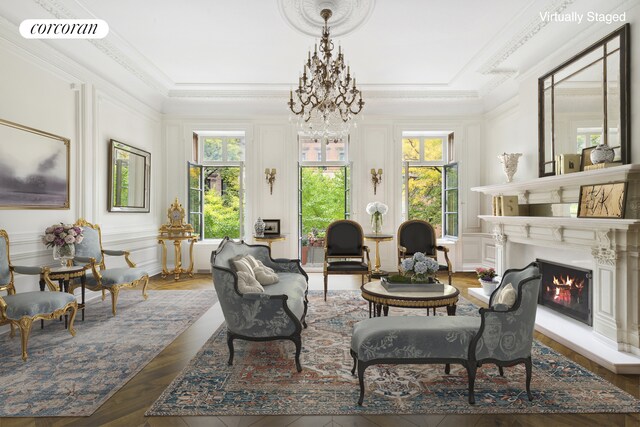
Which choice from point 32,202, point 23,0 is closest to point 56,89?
point 23,0

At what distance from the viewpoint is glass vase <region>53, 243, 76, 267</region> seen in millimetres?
4098

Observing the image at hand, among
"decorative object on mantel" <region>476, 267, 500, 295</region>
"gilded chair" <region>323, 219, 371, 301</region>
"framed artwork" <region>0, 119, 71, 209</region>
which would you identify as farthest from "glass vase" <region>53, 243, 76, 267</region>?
"decorative object on mantel" <region>476, 267, 500, 295</region>

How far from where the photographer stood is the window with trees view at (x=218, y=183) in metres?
7.71

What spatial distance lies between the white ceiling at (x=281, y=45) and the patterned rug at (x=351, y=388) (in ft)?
11.8

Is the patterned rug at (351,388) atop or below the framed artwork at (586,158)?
below

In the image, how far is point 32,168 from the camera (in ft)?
13.6

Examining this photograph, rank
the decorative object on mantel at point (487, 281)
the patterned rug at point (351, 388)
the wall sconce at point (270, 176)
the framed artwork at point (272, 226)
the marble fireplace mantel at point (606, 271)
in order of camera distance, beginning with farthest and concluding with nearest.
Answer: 1. the wall sconce at point (270, 176)
2. the framed artwork at point (272, 226)
3. the decorative object on mantel at point (487, 281)
4. the marble fireplace mantel at point (606, 271)
5. the patterned rug at point (351, 388)

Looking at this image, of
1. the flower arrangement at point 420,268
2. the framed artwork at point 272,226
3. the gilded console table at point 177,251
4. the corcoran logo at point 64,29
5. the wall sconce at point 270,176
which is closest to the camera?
the flower arrangement at point 420,268

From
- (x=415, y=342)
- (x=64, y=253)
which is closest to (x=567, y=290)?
(x=415, y=342)

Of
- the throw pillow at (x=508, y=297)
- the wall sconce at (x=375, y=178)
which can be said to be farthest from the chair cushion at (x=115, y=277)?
the wall sconce at (x=375, y=178)

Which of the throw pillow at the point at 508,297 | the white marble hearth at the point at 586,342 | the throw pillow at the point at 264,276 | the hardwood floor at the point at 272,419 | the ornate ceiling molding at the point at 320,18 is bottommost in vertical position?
the hardwood floor at the point at 272,419

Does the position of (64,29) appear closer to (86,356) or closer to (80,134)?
(80,134)

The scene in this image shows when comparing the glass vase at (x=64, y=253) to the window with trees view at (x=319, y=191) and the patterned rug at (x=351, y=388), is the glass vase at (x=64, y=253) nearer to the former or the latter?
the patterned rug at (x=351, y=388)

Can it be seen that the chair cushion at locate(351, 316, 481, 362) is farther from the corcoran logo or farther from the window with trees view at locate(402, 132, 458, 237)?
the window with trees view at locate(402, 132, 458, 237)
